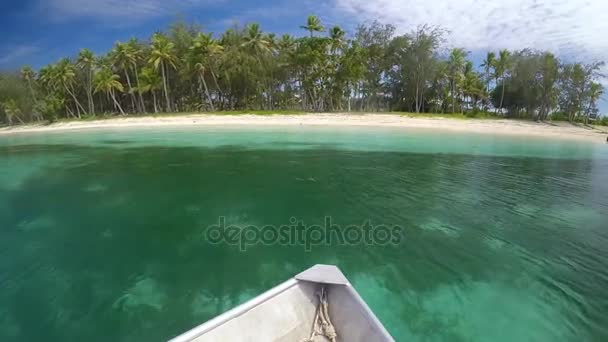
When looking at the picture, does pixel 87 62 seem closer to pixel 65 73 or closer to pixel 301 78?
pixel 65 73

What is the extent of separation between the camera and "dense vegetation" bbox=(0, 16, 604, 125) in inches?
1677

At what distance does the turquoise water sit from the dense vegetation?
1433 inches

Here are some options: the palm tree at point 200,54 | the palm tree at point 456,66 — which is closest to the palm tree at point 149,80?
the palm tree at point 200,54

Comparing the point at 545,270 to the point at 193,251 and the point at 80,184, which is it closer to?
the point at 193,251

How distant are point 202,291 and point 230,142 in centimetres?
1673

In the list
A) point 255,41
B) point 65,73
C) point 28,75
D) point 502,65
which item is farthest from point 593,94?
point 28,75

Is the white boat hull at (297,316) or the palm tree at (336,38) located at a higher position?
the palm tree at (336,38)

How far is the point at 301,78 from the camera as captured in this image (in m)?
48.3

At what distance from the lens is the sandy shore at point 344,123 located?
3093cm

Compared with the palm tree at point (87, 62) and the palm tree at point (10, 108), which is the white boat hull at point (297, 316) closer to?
the palm tree at point (87, 62)

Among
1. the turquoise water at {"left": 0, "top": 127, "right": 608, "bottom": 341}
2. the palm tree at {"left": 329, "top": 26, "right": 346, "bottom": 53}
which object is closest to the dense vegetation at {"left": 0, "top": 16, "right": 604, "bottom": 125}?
the palm tree at {"left": 329, "top": 26, "right": 346, "bottom": 53}

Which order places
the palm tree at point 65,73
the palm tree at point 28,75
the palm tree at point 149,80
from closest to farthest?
the palm tree at point 149,80
the palm tree at point 65,73
the palm tree at point 28,75

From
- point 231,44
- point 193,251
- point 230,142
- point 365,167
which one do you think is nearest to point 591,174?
point 365,167

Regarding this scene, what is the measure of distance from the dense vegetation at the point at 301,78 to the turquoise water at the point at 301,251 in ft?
119
